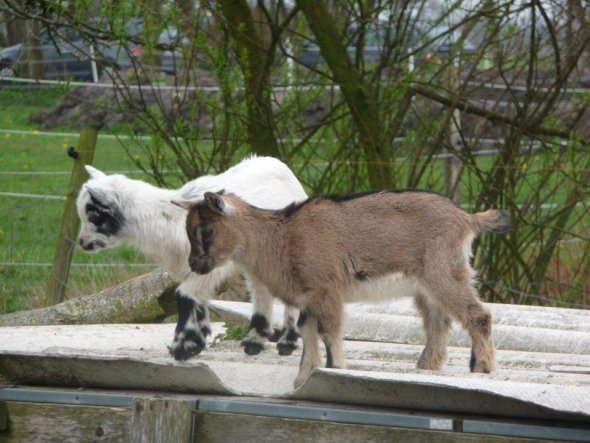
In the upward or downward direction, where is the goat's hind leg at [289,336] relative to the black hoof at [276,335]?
upward

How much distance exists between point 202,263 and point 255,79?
4347 millimetres

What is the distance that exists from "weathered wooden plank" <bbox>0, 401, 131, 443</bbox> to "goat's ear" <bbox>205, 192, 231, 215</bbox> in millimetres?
1209

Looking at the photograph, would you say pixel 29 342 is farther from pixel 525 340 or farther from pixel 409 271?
pixel 525 340

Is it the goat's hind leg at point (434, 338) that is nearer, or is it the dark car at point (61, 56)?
the goat's hind leg at point (434, 338)

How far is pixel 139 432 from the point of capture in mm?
5012

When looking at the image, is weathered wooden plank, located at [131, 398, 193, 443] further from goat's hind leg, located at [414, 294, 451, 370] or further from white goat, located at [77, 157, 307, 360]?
white goat, located at [77, 157, 307, 360]

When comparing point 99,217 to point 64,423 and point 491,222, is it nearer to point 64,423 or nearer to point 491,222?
point 64,423

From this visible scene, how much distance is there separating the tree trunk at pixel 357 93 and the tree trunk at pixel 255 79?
0.61 meters

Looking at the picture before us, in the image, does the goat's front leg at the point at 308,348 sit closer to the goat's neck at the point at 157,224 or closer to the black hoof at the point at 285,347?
the black hoof at the point at 285,347

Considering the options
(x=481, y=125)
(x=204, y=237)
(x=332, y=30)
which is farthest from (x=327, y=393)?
(x=481, y=125)

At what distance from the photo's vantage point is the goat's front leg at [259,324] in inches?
274

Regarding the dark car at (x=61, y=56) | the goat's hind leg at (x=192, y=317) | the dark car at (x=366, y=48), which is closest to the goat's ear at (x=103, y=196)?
the goat's hind leg at (x=192, y=317)

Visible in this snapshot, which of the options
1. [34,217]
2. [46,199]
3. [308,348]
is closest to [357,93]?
[46,199]

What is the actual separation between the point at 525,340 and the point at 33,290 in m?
5.07
